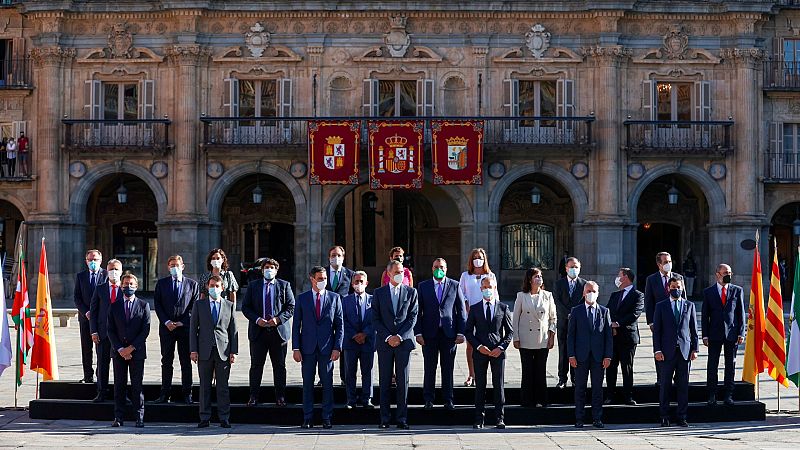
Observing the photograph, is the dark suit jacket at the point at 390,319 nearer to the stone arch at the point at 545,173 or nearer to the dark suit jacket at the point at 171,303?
the dark suit jacket at the point at 171,303

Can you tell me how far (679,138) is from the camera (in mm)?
37406

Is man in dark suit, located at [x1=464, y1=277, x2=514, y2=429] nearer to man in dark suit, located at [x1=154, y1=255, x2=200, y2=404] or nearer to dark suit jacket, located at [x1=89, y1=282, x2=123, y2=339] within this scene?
man in dark suit, located at [x1=154, y1=255, x2=200, y2=404]

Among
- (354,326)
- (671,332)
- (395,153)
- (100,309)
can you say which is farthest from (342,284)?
(395,153)

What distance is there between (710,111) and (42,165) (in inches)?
733

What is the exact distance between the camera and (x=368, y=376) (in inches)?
645

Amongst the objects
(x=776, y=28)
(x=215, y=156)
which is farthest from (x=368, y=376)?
(x=776, y=28)

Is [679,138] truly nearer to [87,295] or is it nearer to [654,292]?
[654,292]

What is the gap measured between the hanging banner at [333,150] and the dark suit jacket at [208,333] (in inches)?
821

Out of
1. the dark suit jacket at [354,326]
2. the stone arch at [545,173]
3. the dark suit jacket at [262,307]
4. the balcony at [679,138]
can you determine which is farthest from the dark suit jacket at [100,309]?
the balcony at [679,138]

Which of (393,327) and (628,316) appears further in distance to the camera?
(628,316)

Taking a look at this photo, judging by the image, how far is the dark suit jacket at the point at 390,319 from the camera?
1593 centimetres

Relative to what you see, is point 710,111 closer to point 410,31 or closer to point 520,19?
point 520,19

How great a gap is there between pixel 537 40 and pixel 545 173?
3686 millimetres

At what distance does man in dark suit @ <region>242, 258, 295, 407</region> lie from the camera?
16.5 metres
